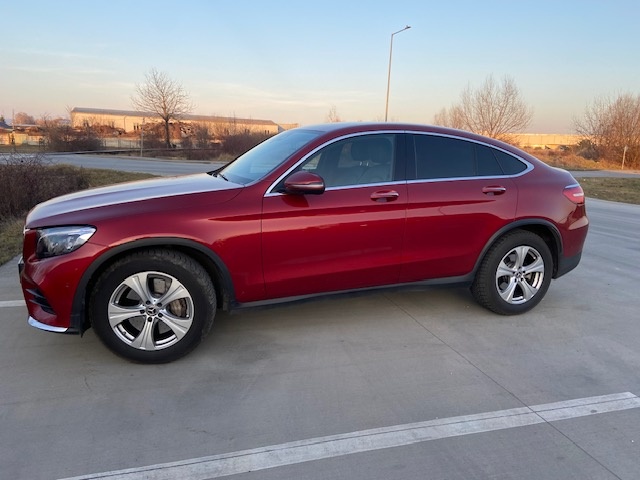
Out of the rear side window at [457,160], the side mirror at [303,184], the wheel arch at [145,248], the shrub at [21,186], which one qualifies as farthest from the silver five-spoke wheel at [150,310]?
the shrub at [21,186]

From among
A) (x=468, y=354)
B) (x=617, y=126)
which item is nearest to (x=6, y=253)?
(x=468, y=354)

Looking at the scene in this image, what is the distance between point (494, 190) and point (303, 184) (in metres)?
1.85

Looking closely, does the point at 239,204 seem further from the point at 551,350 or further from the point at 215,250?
the point at 551,350

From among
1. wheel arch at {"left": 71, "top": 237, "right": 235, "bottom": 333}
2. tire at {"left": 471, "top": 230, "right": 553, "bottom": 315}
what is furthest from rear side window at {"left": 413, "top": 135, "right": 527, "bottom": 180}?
wheel arch at {"left": 71, "top": 237, "right": 235, "bottom": 333}

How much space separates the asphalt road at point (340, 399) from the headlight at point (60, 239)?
0.84 m

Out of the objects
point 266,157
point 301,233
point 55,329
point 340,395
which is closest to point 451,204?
point 301,233

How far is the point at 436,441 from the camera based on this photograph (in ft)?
8.64

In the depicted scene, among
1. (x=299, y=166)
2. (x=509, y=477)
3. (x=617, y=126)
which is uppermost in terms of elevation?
(x=617, y=126)

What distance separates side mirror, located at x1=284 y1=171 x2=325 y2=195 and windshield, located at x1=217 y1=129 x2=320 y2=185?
0.33 m

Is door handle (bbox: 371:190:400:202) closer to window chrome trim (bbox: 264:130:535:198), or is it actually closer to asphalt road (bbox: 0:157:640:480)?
window chrome trim (bbox: 264:130:535:198)

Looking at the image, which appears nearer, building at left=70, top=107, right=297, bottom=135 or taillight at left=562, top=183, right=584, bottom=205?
taillight at left=562, top=183, right=584, bottom=205

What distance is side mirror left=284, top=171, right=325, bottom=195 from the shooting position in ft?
11.3

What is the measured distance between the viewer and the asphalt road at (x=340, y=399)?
2.46m

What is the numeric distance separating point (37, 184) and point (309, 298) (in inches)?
315
